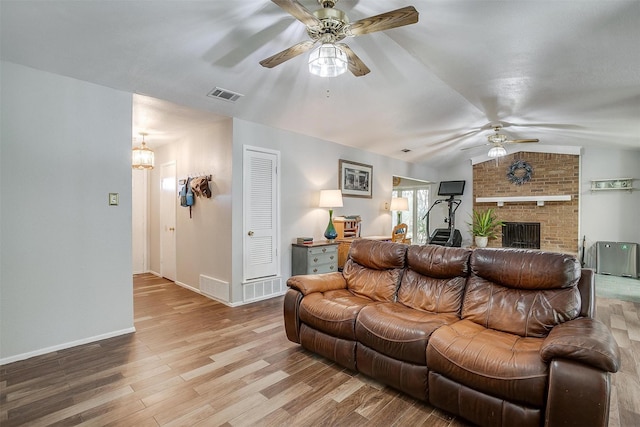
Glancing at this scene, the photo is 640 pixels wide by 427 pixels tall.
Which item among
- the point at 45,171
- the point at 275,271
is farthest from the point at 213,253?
the point at 45,171

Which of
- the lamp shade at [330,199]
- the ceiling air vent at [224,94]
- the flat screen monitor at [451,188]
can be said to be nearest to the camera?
the ceiling air vent at [224,94]

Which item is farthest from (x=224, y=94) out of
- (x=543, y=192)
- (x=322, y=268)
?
(x=543, y=192)

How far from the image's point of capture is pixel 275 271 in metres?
4.55

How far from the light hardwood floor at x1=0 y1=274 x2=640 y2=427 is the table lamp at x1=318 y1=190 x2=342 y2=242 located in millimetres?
2030

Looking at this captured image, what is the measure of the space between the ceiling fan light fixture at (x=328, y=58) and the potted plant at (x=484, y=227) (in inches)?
261

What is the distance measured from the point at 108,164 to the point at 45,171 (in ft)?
1.60

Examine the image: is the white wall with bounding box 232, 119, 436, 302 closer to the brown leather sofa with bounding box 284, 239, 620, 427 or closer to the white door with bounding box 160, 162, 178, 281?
the brown leather sofa with bounding box 284, 239, 620, 427

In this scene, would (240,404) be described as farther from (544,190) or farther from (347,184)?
(544,190)

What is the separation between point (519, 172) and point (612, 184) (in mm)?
1693

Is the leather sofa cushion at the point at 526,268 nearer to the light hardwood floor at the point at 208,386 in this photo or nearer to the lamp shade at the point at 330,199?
the light hardwood floor at the point at 208,386

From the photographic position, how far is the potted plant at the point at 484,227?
7459 mm

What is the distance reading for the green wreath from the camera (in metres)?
7.45

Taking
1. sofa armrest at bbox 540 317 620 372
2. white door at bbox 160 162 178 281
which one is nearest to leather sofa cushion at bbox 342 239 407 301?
sofa armrest at bbox 540 317 620 372

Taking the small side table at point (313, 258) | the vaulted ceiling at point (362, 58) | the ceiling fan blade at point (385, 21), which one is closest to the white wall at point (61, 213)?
the vaulted ceiling at point (362, 58)
